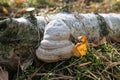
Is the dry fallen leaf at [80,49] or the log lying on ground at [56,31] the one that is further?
the dry fallen leaf at [80,49]

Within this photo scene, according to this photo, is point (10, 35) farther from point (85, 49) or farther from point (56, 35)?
point (85, 49)

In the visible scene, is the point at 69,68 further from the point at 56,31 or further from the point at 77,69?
the point at 56,31

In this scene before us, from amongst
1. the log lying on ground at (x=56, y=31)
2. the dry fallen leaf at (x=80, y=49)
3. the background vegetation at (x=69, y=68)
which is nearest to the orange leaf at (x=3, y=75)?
the background vegetation at (x=69, y=68)

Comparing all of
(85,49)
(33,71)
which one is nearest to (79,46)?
(85,49)

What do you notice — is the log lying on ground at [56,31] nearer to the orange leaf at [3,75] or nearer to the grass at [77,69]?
the grass at [77,69]

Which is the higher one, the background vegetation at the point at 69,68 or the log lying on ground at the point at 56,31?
the log lying on ground at the point at 56,31

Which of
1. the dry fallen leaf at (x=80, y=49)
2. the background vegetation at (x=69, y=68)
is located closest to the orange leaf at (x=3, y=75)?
the background vegetation at (x=69, y=68)

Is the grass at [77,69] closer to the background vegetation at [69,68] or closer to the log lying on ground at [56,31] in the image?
the background vegetation at [69,68]
